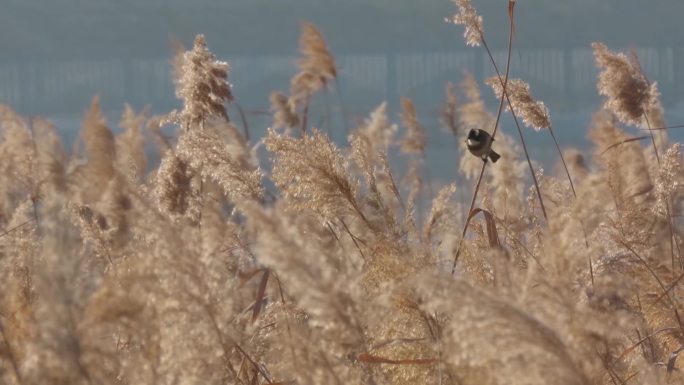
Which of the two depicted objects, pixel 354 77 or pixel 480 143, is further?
pixel 354 77

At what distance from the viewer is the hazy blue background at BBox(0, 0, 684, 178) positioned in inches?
1211

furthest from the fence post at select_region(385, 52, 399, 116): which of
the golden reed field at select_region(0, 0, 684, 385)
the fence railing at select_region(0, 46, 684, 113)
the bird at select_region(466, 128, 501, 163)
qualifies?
the bird at select_region(466, 128, 501, 163)

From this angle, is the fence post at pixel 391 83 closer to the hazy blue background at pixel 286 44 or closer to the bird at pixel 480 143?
the hazy blue background at pixel 286 44

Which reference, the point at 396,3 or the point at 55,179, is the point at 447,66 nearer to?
the point at 396,3

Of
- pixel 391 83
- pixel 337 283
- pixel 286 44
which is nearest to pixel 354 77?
pixel 391 83

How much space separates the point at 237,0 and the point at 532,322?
115 ft

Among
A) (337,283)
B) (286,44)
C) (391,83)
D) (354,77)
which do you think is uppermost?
(286,44)

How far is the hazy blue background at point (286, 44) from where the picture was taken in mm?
30750

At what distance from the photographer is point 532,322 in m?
0.82

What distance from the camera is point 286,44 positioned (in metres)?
34.3

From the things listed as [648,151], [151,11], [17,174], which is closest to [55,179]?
[17,174]

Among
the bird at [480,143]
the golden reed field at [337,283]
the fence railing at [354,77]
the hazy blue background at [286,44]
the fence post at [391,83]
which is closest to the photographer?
the golden reed field at [337,283]

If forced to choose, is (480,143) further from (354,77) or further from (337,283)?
(354,77)

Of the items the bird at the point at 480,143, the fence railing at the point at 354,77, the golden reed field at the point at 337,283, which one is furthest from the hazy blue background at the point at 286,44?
the bird at the point at 480,143
